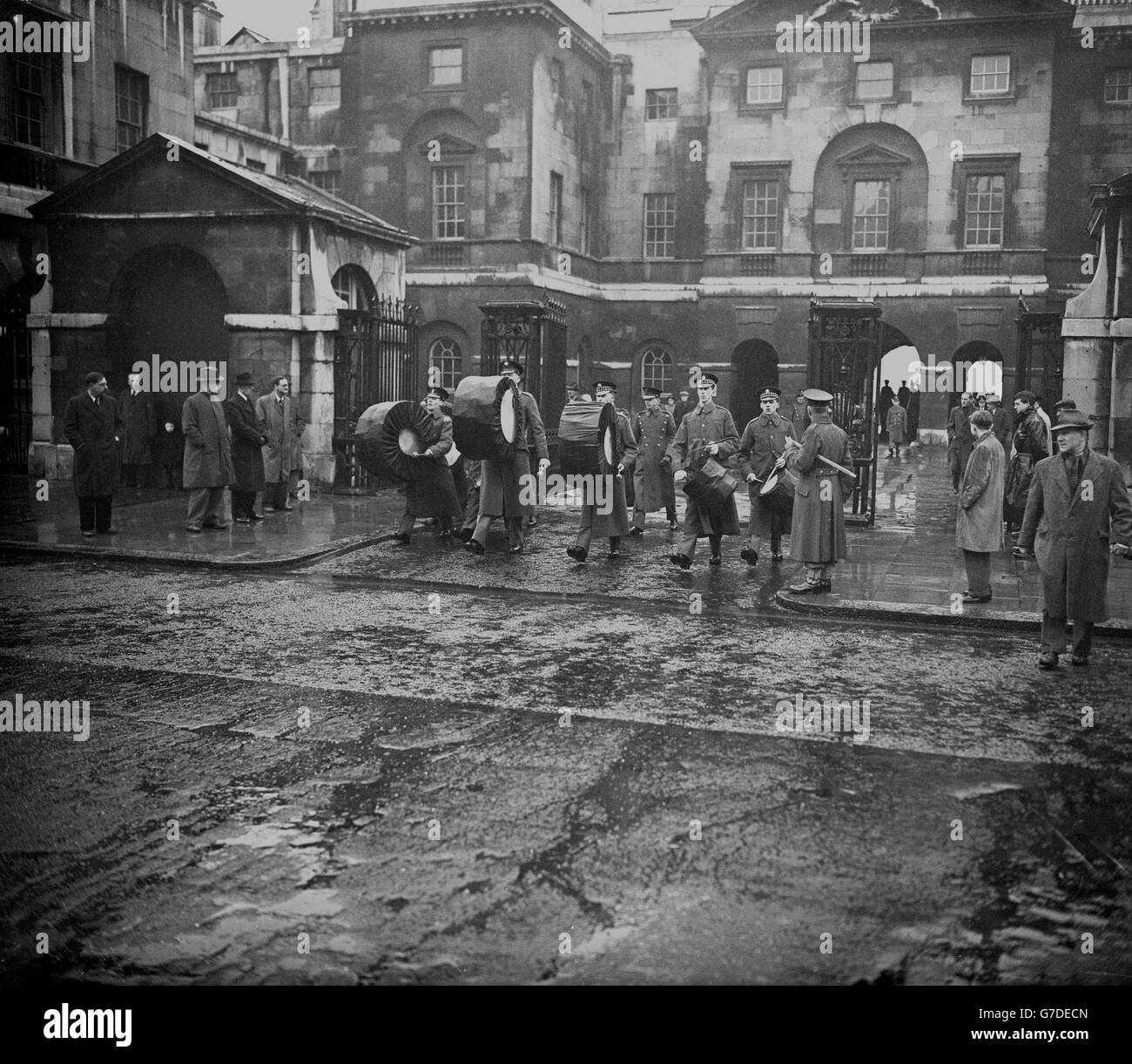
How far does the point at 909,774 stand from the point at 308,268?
15473mm

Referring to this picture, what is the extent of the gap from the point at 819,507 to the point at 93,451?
8.31m

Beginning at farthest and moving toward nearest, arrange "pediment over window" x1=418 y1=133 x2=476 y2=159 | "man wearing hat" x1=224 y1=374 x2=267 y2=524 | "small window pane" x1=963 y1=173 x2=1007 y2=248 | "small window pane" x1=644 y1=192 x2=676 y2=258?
"small window pane" x1=644 y1=192 x2=676 y2=258, "pediment over window" x1=418 y1=133 x2=476 y2=159, "small window pane" x1=963 y1=173 x2=1007 y2=248, "man wearing hat" x1=224 y1=374 x2=267 y2=524

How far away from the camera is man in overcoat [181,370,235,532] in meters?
15.4

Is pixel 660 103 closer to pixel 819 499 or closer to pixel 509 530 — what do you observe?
pixel 509 530

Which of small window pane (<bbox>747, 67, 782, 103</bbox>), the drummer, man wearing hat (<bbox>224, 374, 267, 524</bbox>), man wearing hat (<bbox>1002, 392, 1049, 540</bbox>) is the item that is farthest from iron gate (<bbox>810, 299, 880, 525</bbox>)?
small window pane (<bbox>747, 67, 782, 103</bbox>)

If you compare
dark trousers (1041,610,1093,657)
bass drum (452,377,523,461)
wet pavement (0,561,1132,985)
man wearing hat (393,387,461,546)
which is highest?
bass drum (452,377,523,461)

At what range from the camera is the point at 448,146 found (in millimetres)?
35281

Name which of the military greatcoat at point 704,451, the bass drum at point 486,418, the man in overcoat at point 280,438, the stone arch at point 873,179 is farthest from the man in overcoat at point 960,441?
the stone arch at point 873,179

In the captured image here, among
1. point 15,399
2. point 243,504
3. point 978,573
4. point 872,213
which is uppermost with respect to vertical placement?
point 872,213

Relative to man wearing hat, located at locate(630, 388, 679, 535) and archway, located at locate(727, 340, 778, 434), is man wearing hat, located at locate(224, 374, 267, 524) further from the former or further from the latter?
archway, located at locate(727, 340, 778, 434)

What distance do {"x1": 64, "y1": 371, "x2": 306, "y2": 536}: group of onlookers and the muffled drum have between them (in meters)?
6.66

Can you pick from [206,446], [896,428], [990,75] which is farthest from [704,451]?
[990,75]
